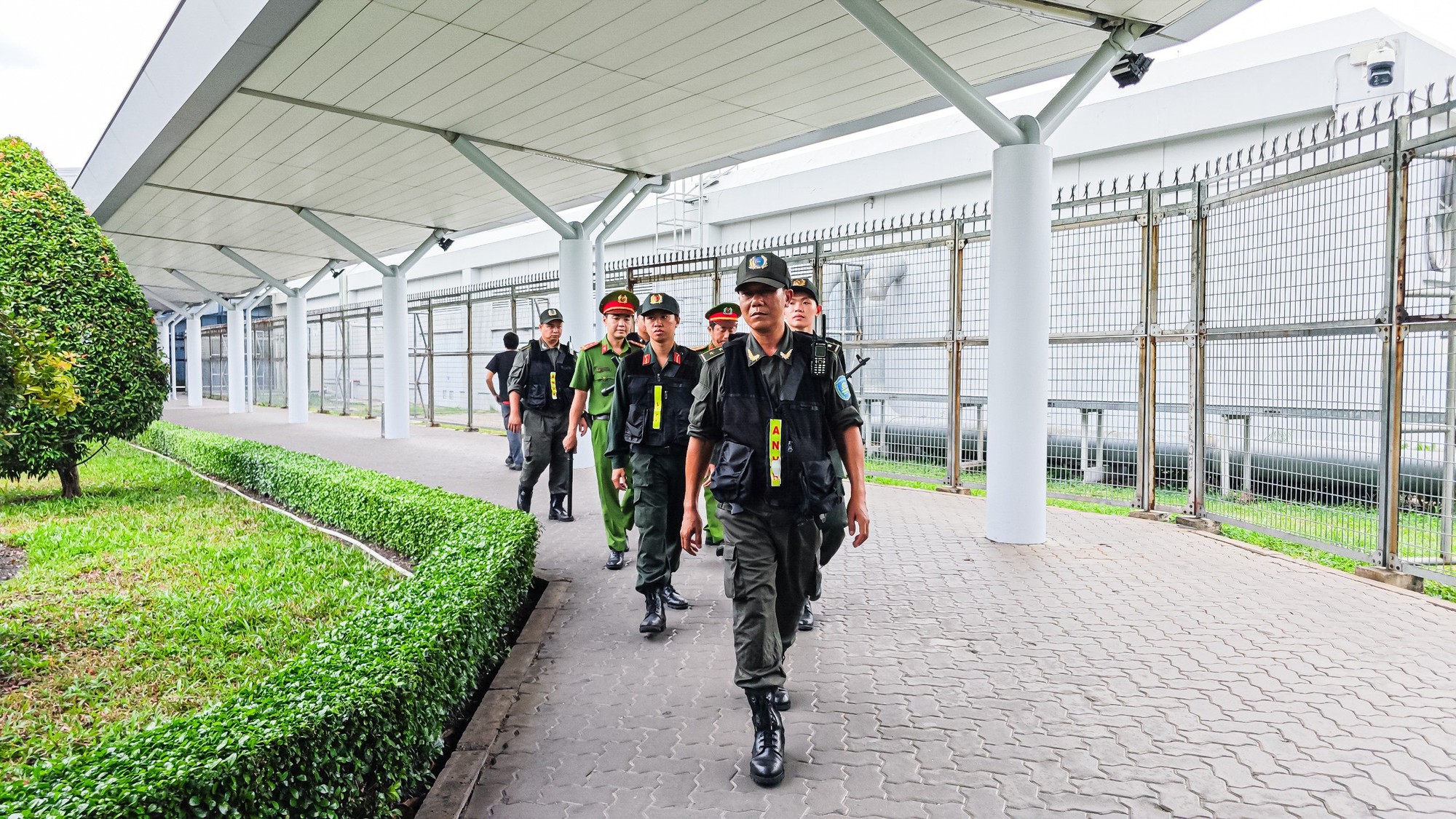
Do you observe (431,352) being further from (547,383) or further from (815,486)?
(815,486)

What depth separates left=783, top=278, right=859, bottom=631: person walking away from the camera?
3641 mm

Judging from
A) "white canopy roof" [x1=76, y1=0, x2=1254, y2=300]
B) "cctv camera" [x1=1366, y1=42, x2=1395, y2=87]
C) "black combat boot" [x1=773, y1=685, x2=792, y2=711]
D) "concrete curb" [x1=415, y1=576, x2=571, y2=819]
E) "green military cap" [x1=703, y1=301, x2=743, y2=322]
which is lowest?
"concrete curb" [x1=415, y1=576, x2=571, y2=819]

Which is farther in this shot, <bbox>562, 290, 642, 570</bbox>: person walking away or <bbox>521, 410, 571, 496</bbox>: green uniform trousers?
<bbox>521, 410, 571, 496</bbox>: green uniform trousers

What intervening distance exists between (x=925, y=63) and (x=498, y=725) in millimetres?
5586

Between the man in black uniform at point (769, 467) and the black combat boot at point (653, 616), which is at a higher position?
the man in black uniform at point (769, 467)

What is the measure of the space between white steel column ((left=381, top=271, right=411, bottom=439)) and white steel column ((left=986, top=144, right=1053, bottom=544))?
1344cm

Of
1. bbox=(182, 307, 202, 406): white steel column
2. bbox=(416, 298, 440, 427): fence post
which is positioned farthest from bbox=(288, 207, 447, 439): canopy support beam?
bbox=(182, 307, 202, 406): white steel column

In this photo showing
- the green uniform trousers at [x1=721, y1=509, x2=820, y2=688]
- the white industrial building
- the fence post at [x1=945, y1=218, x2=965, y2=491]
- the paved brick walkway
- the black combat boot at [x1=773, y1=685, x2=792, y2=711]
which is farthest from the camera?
the white industrial building

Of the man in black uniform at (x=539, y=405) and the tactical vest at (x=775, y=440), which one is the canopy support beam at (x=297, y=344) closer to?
the man in black uniform at (x=539, y=405)

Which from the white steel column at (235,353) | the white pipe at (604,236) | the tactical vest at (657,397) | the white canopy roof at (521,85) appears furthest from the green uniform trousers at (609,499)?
the white steel column at (235,353)

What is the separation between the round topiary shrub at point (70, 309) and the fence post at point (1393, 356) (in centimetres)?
1114

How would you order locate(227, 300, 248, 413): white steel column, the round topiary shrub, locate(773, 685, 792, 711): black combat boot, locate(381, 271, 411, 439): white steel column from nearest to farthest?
1. locate(773, 685, 792, 711): black combat boot
2. the round topiary shrub
3. locate(381, 271, 411, 439): white steel column
4. locate(227, 300, 248, 413): white steel column

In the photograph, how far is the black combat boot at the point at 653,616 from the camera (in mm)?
4918

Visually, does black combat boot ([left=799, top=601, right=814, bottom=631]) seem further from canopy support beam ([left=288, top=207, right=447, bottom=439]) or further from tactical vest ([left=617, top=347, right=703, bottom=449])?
canopy support beam ([left=288, top=207, right=447, bottom=439])
